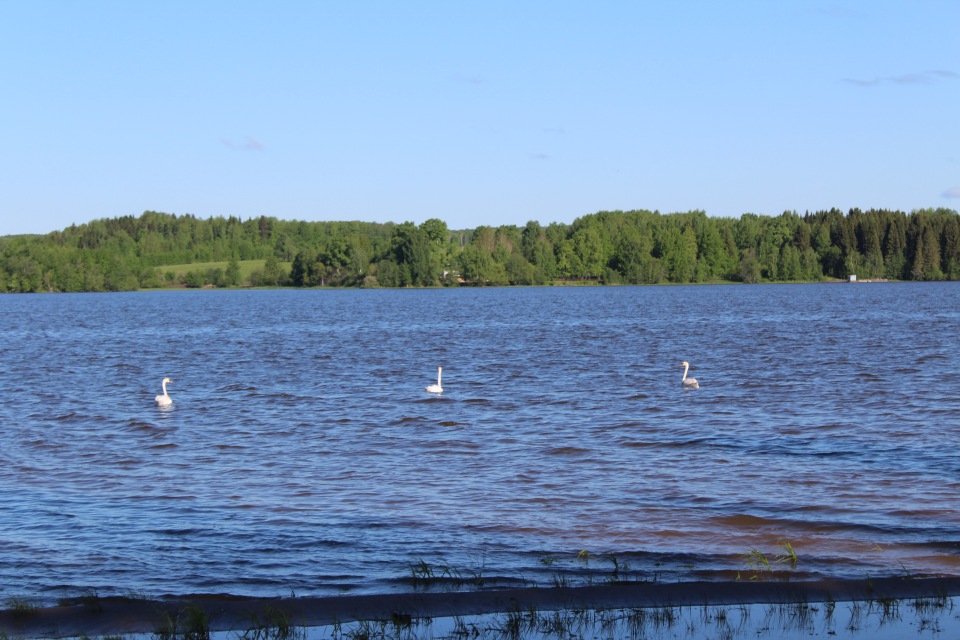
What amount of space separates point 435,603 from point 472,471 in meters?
7.80

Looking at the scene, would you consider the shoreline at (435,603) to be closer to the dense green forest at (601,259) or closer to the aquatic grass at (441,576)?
the aquatic grass at (441,576)

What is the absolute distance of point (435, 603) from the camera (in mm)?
9219

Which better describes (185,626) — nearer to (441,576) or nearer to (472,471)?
(441,576)

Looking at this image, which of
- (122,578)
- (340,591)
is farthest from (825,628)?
(122,578)

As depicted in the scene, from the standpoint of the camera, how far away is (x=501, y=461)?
17859 mm

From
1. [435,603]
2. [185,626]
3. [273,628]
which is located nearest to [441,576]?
[435,603]

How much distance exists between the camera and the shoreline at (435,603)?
8.88m

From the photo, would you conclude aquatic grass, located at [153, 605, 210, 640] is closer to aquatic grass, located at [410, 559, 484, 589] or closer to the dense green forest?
aquatic grass, located at [410, 559, 484, 589]

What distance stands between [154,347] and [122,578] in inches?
1677

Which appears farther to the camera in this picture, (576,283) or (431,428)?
(576,283)

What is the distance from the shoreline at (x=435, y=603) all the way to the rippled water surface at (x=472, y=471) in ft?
2.78

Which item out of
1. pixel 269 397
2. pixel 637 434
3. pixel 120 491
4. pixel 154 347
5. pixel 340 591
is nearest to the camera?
pixel 340 591

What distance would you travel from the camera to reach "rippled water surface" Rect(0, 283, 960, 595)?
1148cm

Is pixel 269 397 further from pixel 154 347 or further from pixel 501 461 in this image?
pixel 154 347
